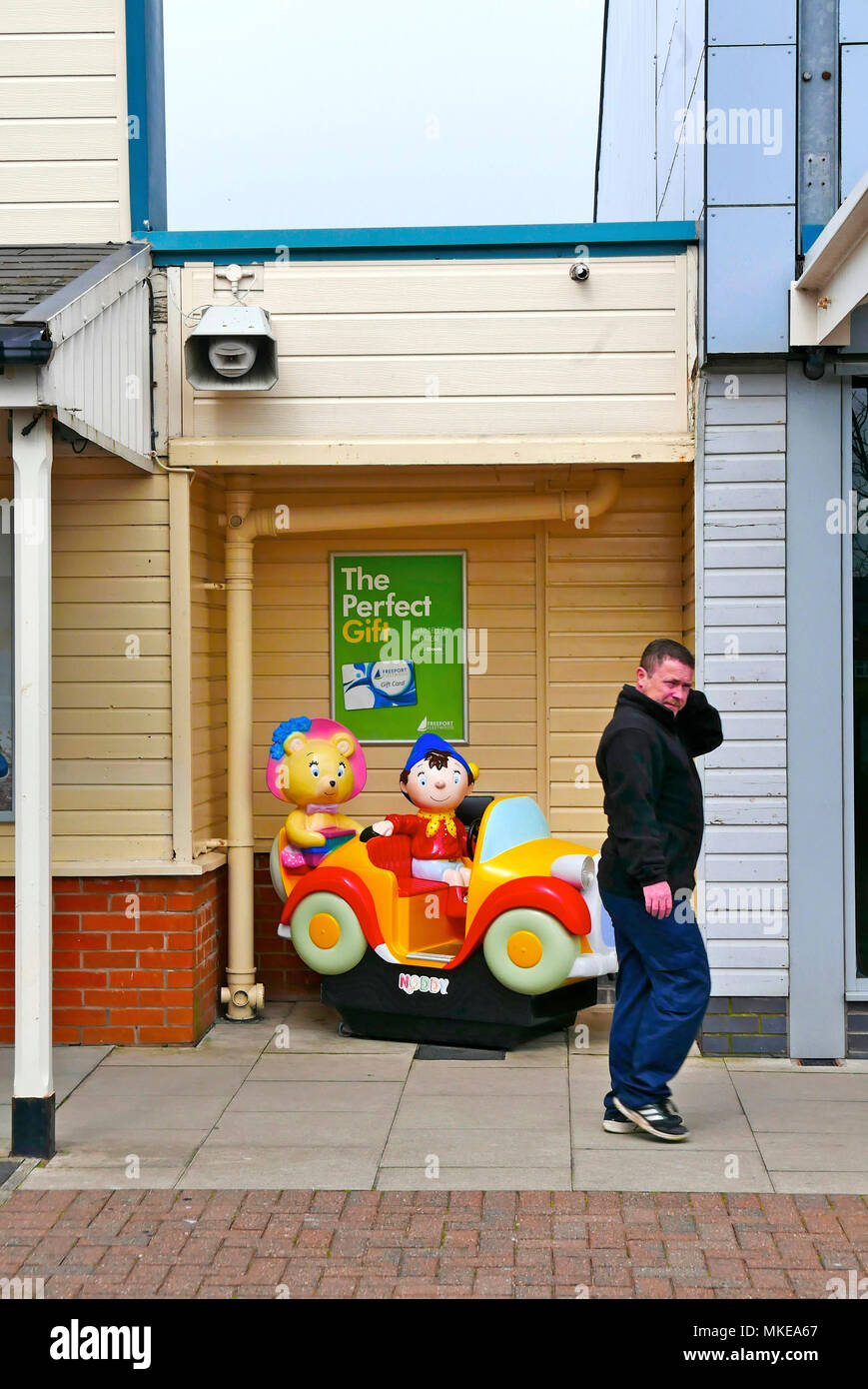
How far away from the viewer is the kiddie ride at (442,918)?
6.45 metres

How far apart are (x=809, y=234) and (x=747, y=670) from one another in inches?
77.2

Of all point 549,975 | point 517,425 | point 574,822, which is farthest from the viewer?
point 574,822

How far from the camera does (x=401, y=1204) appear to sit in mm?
4840

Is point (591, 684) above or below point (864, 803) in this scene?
above

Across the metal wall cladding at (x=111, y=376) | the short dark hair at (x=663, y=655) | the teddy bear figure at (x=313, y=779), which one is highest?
the metal wall cladding at (x=111, y=376)

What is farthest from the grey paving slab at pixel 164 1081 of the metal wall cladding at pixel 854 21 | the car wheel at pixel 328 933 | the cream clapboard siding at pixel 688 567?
the metal wall cladding at pixel 854 21

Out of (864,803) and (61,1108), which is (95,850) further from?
(864,803)

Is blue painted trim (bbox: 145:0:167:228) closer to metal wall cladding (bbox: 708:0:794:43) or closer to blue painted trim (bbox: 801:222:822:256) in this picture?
metal wall cladding (bbox: 708:0:794:43)

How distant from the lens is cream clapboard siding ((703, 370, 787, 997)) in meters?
6.55

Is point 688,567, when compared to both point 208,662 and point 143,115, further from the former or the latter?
point 143,115

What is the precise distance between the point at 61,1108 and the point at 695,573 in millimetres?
3647

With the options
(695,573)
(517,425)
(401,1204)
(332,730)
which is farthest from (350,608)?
(401,1204)

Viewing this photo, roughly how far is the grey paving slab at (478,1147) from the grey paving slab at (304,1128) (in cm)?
10
